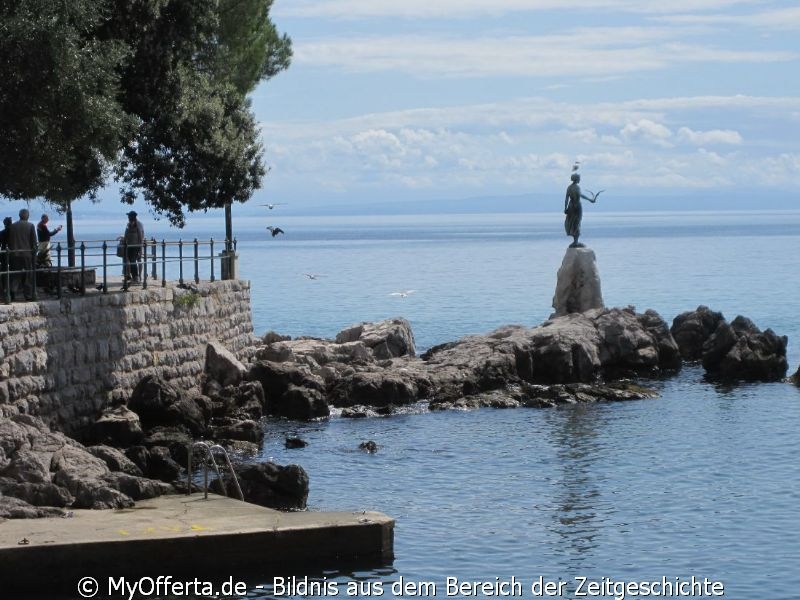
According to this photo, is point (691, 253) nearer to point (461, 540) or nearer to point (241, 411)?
point (241, 411)

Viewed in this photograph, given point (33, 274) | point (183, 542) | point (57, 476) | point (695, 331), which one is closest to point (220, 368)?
point (33, 274)

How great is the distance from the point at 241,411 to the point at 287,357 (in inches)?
253

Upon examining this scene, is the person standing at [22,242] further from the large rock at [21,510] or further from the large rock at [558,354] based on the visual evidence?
the large rock at [558,354]

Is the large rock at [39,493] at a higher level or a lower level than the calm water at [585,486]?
higher

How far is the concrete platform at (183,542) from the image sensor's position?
15.1 meters

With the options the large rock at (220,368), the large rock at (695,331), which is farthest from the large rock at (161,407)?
the large rock at (695,331)

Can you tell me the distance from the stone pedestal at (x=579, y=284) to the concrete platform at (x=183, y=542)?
24.6m

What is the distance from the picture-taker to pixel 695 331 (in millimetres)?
41156

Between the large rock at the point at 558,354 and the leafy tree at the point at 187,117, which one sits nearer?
the leafy tree at the point at 187,117

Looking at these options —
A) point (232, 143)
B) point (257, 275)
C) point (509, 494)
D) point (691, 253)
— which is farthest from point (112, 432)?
point (691, 253)

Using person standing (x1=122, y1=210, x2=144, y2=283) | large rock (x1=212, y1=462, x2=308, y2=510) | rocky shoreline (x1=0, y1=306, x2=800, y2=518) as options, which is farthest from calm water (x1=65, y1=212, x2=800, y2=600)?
person standing (x1=122, y1=210, x2=144, y2=283)

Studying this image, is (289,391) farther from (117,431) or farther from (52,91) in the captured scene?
(52,91)

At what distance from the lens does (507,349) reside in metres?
34.4

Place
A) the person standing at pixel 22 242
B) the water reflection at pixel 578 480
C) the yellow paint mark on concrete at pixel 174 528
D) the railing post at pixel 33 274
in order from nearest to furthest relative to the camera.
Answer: the yellow paint mark on concrete at pixel 174 528
the water reflection at pixel 578 480
the railing post at pixel 33 274
the person standing at pixel 22 242
